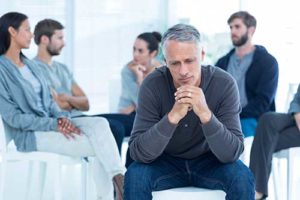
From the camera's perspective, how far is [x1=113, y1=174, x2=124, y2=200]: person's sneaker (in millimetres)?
3188

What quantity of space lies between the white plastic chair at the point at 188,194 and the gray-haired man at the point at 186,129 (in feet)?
0.08

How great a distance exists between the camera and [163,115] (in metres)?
2.46

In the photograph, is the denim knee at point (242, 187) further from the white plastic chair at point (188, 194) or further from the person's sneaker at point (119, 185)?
the person's sneaker at point (119, 185)

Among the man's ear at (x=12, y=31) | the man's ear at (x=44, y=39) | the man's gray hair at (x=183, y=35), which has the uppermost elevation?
the man's gray hair at (x=183, y=35)

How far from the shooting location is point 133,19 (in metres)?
6.11

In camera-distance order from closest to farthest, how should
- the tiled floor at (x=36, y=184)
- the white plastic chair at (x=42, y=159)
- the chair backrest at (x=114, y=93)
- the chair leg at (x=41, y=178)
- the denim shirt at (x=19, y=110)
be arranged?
1. the white plastic chair at (x=42, y=159)
2. the denim shirt at (x=19, y=110)
3. the chair leg at (x=41, y=178)
4. the tiled floor at (x=36, y=184)
5. the chair backrest at (x=114, y=93)

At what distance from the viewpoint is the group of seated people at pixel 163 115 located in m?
2.28

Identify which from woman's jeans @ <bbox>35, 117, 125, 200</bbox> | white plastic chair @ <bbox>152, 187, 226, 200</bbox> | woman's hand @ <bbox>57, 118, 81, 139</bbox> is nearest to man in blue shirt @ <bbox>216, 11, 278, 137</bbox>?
woman's jeans @ <bbox>35, 117, 125, 200</bbox>

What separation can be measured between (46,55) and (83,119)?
1.03 meters

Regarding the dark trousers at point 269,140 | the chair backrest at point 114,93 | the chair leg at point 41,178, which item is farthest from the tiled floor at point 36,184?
the chair backrest at point 114,93

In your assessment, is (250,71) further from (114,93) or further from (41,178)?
(41,178)

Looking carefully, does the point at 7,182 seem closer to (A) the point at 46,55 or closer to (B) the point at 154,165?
(A) the point at 46,55

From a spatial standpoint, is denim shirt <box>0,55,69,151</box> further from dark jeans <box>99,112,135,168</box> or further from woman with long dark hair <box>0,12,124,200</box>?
dark jeans <box>99,112,135,168</box>

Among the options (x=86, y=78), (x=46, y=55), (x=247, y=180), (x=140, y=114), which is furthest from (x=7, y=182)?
(x=247, y=180)
